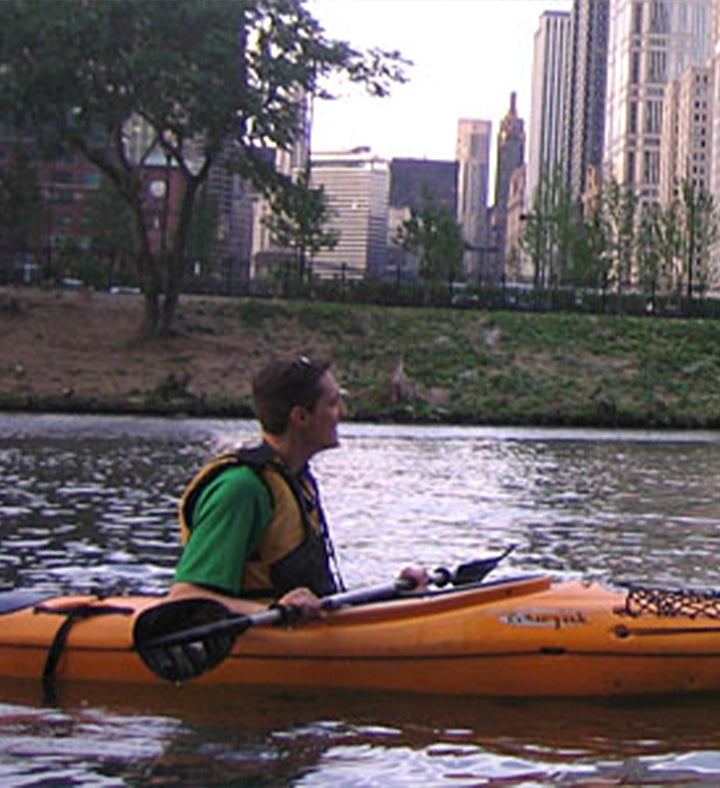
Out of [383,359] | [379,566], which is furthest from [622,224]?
[379,566]

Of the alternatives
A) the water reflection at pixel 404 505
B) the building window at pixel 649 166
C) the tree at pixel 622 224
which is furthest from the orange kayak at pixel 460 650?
the building window at pixel 649 166

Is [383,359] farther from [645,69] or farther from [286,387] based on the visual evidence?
[645,69]

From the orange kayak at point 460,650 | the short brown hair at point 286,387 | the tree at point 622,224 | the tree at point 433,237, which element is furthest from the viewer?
the tree at point 433,237

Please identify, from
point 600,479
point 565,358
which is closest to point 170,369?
point 565,358

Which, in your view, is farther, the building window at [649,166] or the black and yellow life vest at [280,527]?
the building window at [649,166]

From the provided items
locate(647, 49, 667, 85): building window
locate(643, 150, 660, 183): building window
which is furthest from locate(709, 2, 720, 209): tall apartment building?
locate(647, 49, 667, 85): building window

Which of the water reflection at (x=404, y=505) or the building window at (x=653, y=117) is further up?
the building window at (x=653, y=117)

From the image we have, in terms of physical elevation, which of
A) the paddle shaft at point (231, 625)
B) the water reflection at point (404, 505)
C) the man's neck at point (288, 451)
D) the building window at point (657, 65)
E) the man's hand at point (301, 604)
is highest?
the building window at point (657, 65)

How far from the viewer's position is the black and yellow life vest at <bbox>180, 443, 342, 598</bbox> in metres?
5.66

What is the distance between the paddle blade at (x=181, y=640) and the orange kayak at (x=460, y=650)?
215mm

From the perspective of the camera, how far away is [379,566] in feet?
32.9

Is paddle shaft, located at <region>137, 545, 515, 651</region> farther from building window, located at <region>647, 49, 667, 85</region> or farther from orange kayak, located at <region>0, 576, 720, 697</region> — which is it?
building window, located at <region>647, 49, 667, 85</region>

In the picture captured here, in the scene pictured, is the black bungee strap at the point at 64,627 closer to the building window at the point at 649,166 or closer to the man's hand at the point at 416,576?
the man's hand at the point at 416,576

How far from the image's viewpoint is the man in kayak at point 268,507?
18.2 feet
